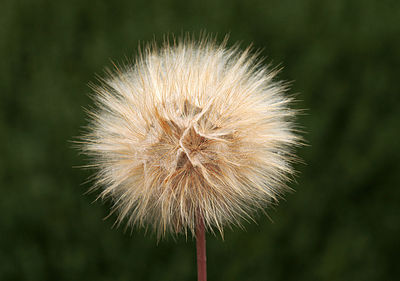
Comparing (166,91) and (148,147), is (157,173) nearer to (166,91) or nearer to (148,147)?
(148,147)

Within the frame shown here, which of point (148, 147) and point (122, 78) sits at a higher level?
point (122, 78)

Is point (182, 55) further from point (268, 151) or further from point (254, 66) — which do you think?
point (268, 151)

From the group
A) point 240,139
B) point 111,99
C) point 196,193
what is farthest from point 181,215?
point 111,99

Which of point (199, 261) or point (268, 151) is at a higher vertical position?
point (268, 151)

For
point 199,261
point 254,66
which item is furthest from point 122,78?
point 199,261

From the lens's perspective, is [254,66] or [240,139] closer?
[240,139]

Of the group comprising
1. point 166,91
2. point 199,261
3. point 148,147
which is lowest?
point 199,261
